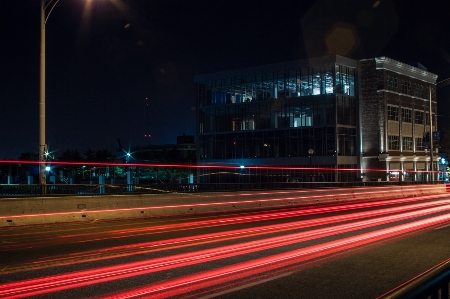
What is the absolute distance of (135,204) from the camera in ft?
75.6

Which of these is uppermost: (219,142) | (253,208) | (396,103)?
(396,103)

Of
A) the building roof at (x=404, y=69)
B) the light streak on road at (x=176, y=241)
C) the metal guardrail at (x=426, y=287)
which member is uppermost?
the building roof at (x=404, y=69)

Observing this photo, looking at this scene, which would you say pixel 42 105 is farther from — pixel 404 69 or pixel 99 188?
pixel 404 69

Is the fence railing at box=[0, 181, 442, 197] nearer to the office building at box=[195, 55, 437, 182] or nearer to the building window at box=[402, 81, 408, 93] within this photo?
the office building at box=[195, 55, 437, 182]

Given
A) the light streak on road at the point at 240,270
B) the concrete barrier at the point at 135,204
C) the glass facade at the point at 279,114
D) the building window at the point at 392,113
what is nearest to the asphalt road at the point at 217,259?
the light streak on road at the point at 240,270

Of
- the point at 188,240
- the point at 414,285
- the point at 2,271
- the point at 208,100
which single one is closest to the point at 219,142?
the point at 208,100

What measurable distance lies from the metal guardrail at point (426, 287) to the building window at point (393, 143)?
67.2 meters

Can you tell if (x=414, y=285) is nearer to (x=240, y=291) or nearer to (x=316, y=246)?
(x=240, y=291)

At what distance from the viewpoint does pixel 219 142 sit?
7219 centimetres

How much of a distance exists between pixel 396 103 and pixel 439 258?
6206 centimetres

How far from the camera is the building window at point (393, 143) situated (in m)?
68.4

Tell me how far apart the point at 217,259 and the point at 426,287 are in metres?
7.72

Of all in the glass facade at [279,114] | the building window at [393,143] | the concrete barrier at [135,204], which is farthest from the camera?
the building window at [393,143]

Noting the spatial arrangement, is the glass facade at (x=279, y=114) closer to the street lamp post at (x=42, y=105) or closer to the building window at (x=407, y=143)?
the building window at (x=407, y=143)
